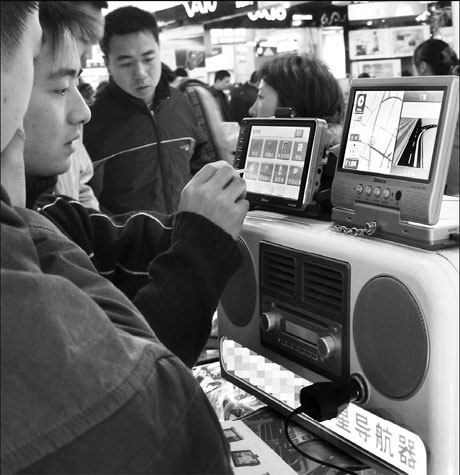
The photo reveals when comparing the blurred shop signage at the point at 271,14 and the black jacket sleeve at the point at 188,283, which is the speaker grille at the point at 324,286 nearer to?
the black jacket sleeve at the point at 188,283

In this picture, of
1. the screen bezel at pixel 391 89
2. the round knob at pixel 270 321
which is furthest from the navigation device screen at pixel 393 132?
the round knob at pixel 270 321

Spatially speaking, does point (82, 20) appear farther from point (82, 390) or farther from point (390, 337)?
point (390, 337)

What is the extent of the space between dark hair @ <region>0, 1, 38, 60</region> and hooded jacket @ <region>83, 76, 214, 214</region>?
1899mm

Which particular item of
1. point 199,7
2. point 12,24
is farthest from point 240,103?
point 199,7

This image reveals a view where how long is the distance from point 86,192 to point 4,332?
1729mm

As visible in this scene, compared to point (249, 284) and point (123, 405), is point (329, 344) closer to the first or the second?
point (249, 284)

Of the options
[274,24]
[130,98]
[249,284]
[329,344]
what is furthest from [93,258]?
[274,24]

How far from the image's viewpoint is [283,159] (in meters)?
1.09

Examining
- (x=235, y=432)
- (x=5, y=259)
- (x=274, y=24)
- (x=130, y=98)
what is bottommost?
(x=235, y=432)

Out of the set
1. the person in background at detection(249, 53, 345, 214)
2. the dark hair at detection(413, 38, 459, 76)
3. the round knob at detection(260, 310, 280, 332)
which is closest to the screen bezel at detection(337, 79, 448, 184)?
the round knob at detection(260, 310, 280, 332)

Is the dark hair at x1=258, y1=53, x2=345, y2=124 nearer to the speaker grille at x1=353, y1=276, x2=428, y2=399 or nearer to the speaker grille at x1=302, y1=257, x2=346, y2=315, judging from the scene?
the speaker grille at x1=302, y1=257, x2=346, y2=315

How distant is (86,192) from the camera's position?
7.05 feet

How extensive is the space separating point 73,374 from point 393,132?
23.0 inches

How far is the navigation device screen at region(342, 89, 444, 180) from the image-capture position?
0.84 meters
